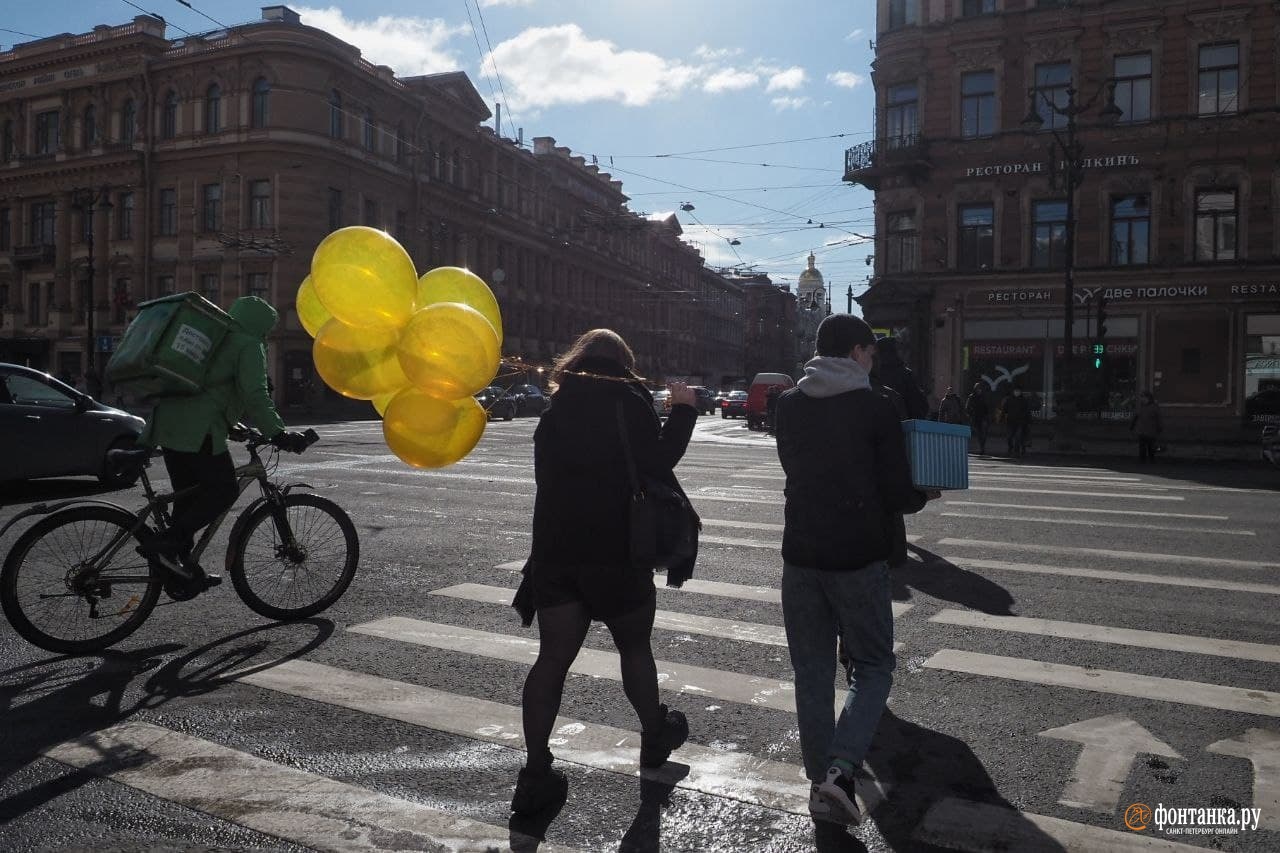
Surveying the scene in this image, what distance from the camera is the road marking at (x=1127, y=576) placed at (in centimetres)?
744

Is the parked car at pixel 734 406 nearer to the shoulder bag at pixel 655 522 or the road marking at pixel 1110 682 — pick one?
the road marking at pixel 1110 682

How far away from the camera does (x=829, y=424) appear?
3.69 metres

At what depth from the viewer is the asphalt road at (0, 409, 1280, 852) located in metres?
3.46

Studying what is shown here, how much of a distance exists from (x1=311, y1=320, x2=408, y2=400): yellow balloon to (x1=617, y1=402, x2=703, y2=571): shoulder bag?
4.47ft

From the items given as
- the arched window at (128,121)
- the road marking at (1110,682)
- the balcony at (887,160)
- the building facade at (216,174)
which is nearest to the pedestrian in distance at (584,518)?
the road marking at (1110,682)

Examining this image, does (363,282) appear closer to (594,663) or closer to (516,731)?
(516,731)

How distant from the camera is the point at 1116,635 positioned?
602 centimetres

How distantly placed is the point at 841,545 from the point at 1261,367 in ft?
102

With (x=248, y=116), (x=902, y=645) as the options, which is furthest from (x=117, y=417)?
(x=248, y=116)

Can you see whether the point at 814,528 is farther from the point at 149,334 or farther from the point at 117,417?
the point at 117,417

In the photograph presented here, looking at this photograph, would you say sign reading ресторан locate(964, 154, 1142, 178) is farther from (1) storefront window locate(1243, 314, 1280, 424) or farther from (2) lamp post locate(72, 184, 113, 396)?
(2) lamp post locate(72, 184, 113, 396)

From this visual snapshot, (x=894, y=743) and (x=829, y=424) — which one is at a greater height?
(x=829, y=424)

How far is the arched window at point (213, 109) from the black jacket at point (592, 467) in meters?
44.4

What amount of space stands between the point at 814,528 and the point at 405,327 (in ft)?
6.66
